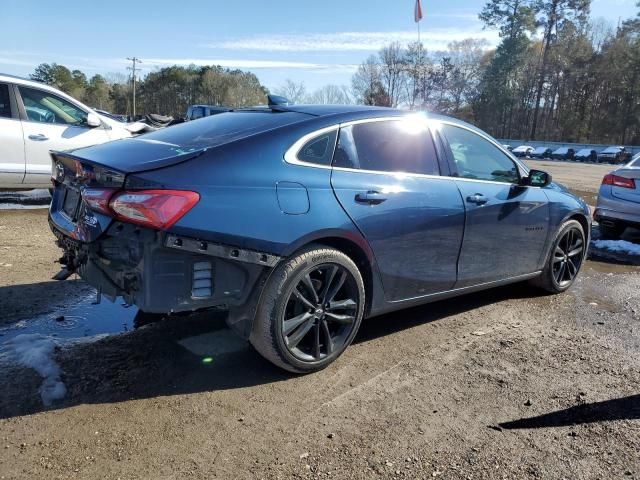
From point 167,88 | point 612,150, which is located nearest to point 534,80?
point 612,150

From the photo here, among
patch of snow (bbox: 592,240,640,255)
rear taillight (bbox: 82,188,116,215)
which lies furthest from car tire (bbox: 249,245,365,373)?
patch of snow (bbox: 592,240,640,255)

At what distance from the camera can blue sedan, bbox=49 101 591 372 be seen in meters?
2.82

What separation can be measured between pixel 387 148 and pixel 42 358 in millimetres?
2638

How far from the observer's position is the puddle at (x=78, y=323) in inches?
146

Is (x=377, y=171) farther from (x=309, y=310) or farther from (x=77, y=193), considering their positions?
(x=77, y=193)

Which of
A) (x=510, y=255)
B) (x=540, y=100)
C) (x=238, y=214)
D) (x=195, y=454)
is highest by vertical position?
(x=540, y=100)

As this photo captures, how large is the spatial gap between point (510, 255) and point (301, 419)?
2580 mm

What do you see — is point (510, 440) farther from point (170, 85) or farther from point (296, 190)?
point (170, 85)

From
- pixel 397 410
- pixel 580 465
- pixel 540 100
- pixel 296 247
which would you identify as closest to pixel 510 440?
pixel 580 465

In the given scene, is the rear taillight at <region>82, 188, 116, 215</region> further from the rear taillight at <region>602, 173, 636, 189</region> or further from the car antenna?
the rear taillight at <region>602, 173, 636, 189</region>

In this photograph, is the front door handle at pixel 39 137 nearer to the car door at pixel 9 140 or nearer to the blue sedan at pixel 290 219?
the car door at pixel 9 140

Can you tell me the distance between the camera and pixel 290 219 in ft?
10.0

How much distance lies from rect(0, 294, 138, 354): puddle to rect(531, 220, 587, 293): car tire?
3.78 m

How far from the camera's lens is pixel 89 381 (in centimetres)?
310
